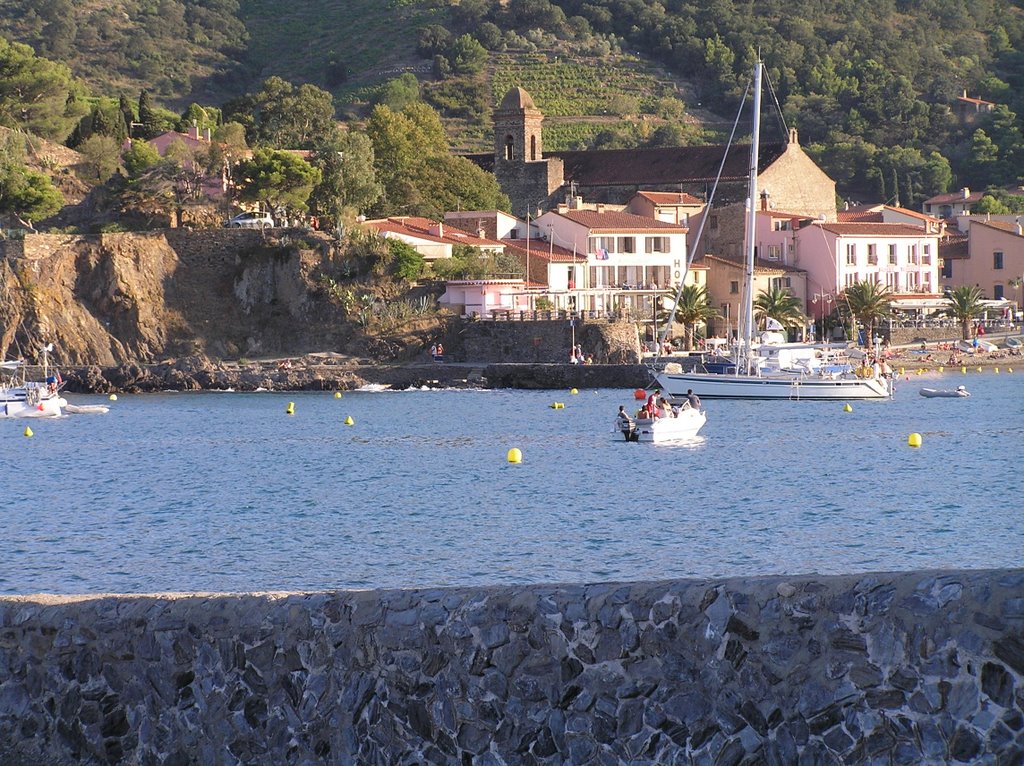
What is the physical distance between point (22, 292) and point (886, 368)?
113 feet

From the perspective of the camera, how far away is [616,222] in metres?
74.1

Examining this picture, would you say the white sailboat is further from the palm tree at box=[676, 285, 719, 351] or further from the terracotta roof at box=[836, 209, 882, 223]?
the terracotta roof at box=[836, 209, 882, 223]

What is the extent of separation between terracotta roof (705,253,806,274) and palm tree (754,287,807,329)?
152 inches

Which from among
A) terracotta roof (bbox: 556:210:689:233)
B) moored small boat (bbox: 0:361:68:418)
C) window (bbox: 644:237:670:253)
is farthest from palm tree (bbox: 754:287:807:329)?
moored small boat (bbox: 0:361:68:418)

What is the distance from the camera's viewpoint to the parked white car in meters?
71.2

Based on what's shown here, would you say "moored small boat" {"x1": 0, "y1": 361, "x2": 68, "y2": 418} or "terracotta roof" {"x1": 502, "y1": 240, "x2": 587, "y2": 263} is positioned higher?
"terracotta roof" {"x1": 502, "y1": 240, "x2": 587, "y2": 263}

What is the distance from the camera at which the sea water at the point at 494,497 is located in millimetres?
21516

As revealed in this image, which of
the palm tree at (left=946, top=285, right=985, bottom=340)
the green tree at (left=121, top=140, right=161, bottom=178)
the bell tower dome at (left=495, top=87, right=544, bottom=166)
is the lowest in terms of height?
the palm tree at (left=946, top=285, right=985, bottom=340)

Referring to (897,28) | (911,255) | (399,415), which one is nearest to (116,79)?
(897,28)

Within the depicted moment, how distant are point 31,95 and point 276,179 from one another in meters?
18.3

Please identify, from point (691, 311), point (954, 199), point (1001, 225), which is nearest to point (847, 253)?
point (691, 311)

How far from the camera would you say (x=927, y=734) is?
22.3 feet

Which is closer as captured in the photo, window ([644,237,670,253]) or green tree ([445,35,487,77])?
window ([644,237,670,253])

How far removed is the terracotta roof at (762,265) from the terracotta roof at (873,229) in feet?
8.04
